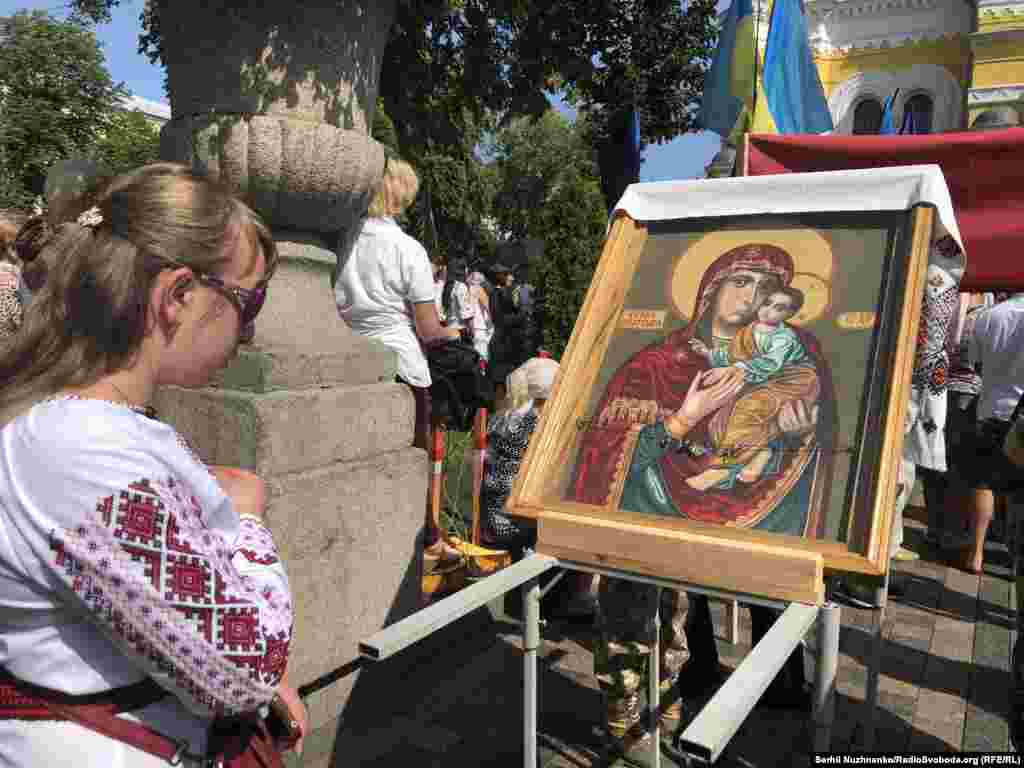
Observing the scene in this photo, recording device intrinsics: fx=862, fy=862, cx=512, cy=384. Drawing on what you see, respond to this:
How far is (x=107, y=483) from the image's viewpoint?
1049 millimetres

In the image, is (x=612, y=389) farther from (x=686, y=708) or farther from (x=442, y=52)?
(x=442, y=52)

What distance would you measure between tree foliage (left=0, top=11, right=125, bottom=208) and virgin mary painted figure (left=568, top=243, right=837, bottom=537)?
2307 cm

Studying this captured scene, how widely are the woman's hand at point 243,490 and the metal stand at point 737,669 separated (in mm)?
509

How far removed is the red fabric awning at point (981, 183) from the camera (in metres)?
3.22

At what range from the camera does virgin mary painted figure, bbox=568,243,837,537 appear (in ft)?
7.13

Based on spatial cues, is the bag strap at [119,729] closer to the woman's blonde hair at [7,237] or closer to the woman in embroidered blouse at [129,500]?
the woman in embroidered blouse at [129,500]

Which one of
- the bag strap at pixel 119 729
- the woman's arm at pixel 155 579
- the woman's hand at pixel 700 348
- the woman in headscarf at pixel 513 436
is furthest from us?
the woman in headscarf at pixel 513 436

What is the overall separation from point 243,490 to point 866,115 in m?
30.3

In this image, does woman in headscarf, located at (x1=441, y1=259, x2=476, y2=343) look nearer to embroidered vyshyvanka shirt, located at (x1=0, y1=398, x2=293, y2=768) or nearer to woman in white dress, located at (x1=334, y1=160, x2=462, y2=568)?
woman in white dress, located at (x1=334, y1=160, x2=462, y2=568)

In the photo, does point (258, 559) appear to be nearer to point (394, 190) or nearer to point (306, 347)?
point (306, 347)

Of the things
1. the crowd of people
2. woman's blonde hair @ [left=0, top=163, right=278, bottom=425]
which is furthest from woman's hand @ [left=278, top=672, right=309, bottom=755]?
woman's blonde hair @ [left=0, top=163, right=278, bottom=425]

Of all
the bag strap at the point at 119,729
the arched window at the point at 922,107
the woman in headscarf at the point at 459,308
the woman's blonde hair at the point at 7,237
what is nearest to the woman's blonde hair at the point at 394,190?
the woman's blonde hair at the point at 7,237

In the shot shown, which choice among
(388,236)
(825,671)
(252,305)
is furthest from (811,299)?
(388,236)

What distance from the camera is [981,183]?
10.8 ft
